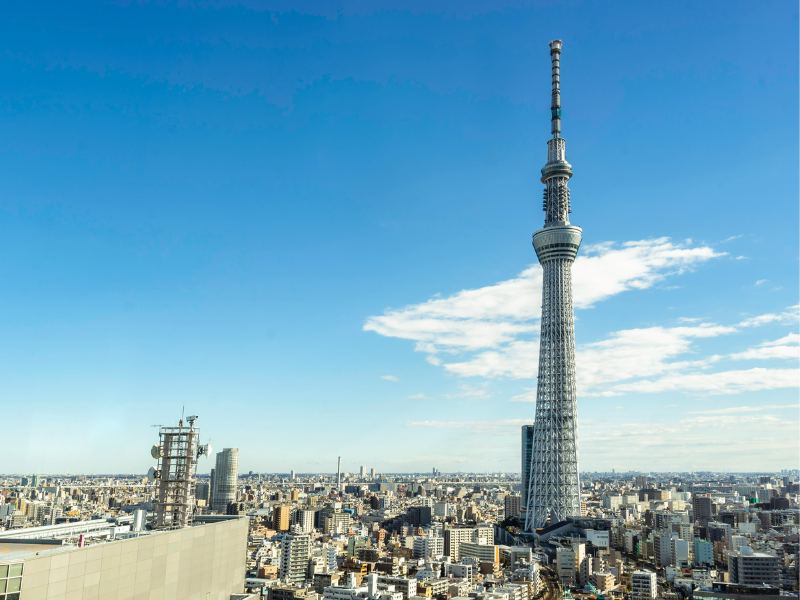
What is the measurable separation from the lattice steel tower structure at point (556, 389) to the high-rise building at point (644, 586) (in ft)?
60.4

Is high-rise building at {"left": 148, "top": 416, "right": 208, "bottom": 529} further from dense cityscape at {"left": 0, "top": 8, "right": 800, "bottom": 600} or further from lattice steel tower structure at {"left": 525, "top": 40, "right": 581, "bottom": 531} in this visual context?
lattice steel tower structure at {"left": 525, "top": 40, "right": 581, "bottom": 531}

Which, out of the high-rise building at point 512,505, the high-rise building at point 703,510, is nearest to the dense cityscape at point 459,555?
the high-rise building at point 703,510

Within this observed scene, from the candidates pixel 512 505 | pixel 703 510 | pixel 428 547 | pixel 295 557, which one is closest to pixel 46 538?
pixel 295 557

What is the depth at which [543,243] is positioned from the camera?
2557 inches

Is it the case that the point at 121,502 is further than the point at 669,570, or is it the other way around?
the point at 121,502

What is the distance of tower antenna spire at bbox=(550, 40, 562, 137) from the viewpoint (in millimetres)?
63719

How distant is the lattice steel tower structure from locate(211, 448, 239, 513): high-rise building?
59551mm

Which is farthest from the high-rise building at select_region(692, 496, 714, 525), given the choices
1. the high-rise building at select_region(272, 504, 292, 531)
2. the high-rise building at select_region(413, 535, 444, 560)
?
the high-rise building at select_region(272, 504, 292, 531)

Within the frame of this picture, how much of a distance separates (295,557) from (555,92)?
4729 cm

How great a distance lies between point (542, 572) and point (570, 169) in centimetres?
3641

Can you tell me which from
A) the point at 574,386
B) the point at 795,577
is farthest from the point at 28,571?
the point at 574,386

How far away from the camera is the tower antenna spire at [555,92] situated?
63.7 m

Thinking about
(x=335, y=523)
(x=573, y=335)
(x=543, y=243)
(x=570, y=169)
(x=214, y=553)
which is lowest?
(x=335, y=523)

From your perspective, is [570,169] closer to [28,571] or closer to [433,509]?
[433,509]
